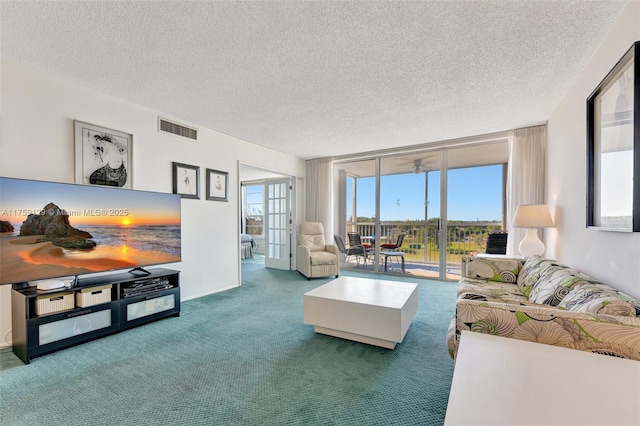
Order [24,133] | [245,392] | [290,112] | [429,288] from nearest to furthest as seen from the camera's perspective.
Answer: [245,392]
[24,133]
[290,112]
[429,288]

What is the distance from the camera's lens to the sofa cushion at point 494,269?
2.89 meters

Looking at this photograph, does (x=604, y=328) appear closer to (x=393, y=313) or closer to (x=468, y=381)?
(x=468, y=381)

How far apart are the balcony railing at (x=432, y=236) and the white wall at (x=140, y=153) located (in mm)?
2606

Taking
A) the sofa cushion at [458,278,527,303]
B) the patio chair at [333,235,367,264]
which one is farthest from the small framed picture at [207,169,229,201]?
the sofa cushion at [458,278,527,303]

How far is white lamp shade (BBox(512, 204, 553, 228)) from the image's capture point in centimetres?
302

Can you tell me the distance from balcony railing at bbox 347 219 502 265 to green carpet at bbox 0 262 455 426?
2689mm

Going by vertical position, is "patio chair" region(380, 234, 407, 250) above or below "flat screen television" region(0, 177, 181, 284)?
below

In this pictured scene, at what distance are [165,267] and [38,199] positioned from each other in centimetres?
150

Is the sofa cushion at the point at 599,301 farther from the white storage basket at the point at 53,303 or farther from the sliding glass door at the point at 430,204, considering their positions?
the white storage basket at the point at 53,303

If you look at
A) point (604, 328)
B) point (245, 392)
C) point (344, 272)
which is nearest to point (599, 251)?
point (604, 328)

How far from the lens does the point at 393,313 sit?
2199 millimetres

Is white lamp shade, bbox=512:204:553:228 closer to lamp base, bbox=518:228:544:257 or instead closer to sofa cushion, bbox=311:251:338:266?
lamp base, bbox=518:228:544:257

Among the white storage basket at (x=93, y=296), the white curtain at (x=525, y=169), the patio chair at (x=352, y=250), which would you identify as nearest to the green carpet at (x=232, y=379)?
the white storage basket at (x=93, y=296)

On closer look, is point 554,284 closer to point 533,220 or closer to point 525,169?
point 533,220
